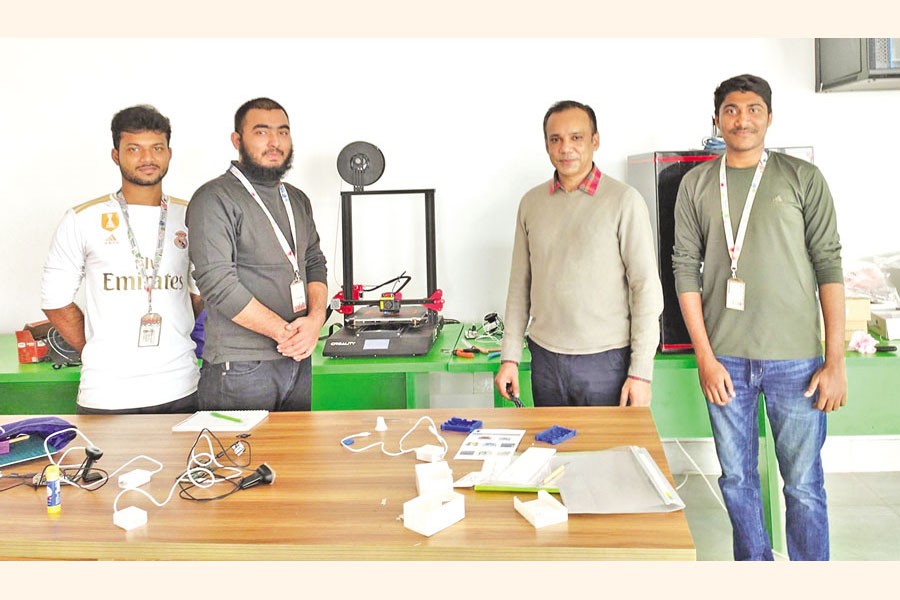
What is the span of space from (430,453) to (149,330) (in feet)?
3.71

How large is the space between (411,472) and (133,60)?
2.92m

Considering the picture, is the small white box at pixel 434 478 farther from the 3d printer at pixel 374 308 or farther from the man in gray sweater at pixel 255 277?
the 3d printer at pixel 374 308

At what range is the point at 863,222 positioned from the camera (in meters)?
3.59

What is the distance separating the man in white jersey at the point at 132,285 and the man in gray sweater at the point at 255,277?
126mm

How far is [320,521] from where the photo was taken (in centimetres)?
150

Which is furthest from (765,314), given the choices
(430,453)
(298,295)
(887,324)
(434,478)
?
(298,295)

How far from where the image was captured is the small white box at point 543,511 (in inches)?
56.9

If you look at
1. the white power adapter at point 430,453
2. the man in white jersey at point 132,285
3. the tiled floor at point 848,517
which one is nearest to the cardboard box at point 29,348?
the man in white jersey at point 132,285

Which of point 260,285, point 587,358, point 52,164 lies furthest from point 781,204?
point 52,164

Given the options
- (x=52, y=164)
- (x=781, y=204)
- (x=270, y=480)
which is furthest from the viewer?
(x=52, y=164)

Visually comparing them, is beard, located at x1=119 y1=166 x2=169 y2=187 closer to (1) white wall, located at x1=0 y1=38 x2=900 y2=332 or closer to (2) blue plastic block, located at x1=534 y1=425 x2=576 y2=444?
(1) white wall, located at x1=0 y1=38 x2=900 y2=332

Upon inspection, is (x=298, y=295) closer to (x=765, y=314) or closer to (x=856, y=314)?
(x=765, y=314)

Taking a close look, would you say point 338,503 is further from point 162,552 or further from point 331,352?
point 331,352

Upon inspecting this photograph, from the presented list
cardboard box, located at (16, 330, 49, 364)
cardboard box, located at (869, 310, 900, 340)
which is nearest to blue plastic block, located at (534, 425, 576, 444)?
cardboard box, located at (869, 310, 900, 340)
